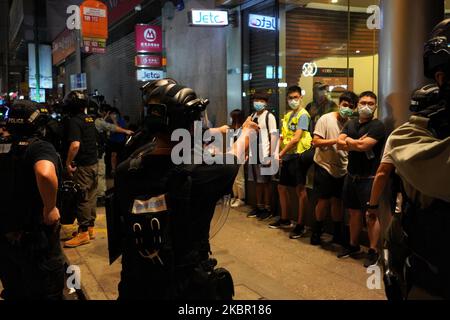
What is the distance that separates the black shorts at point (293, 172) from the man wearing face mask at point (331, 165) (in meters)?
0.52

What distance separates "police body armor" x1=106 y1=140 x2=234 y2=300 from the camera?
81.7 inches

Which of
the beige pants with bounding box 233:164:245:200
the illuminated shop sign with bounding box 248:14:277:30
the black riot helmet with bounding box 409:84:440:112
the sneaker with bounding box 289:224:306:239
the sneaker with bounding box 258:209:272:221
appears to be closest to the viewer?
the black riot helmet with bounding box 409:84:440:112

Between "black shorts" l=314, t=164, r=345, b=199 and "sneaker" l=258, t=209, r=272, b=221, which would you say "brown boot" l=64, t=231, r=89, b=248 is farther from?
"black shorts" l=314, t=164, r=345, b=199

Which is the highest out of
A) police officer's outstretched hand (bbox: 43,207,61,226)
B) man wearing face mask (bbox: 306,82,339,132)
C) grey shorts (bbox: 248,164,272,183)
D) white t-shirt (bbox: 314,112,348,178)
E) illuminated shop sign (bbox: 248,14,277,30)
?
illuminated shop sign (bbox: 248,14,277,30)

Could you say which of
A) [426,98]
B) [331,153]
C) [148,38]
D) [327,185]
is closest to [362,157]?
[331,153]

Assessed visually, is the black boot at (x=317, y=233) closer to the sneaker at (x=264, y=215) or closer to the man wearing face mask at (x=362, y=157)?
the man wearing face mask at (x=362, y=157)

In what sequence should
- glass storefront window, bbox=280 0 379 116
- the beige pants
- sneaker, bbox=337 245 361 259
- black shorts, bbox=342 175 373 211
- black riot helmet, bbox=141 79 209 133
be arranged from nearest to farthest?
black riot helmet, bbox=141 79 209 133
black shorts, bbox=342 175 373 211
sneaker, bbox=337 245 361 259
glass storefront window, bbox=280 0 379 116
the beige pants

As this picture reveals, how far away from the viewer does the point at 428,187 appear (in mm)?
1822

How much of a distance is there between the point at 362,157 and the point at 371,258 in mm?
1230

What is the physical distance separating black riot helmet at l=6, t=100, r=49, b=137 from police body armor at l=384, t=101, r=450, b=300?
111 inches

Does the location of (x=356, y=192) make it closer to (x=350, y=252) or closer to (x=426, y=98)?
(x=350, y=252)

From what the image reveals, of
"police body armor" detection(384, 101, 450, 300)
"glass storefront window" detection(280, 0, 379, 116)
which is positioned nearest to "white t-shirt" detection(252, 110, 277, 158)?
"glass storefront window" detection(280, 0, 379, 116)
